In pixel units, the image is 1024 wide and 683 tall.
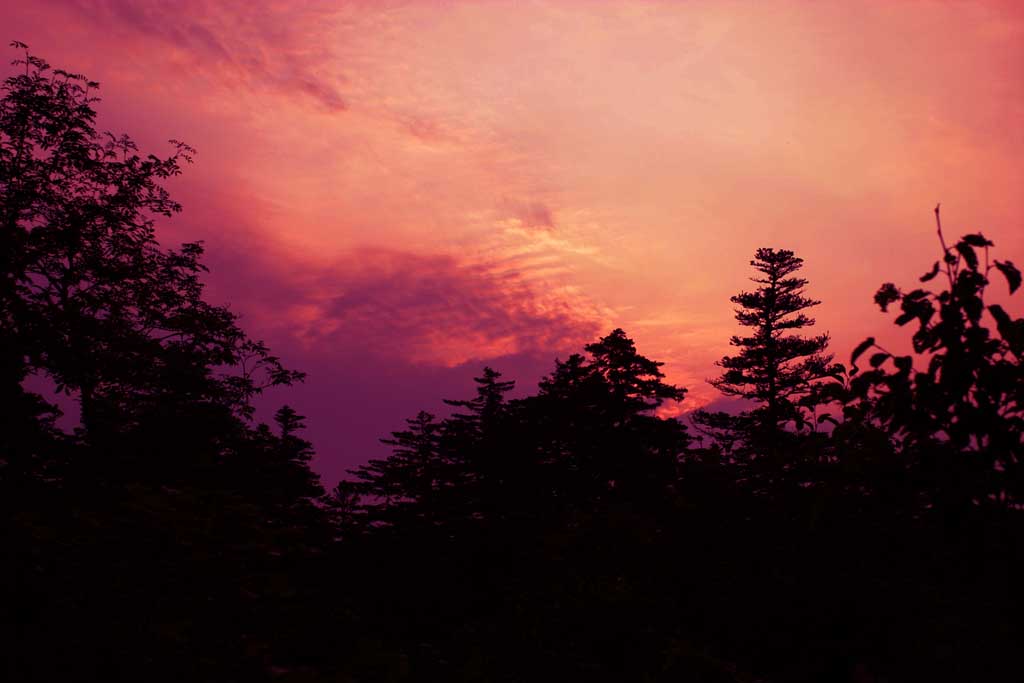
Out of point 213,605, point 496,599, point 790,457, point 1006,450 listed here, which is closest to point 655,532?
point 790,457

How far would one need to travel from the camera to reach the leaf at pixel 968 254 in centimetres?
352

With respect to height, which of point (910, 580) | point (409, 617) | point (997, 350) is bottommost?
point (409, 617)

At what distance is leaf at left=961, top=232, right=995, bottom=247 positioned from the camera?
3543 mm

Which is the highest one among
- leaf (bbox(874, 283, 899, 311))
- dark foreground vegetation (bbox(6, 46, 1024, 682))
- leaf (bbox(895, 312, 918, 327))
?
leaf (bbox(874, 283, 899, 311))

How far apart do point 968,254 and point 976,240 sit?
0.29 feet

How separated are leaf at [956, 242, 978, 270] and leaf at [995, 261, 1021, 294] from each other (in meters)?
0.11

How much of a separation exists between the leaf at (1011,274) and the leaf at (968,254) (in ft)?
0.38

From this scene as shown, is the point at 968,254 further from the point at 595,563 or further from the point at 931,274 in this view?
the point at 595,563

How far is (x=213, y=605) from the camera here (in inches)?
147

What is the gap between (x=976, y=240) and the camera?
3.56 meters

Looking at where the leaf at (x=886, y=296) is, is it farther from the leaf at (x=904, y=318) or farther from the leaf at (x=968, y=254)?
the leaf at (x=968, y=254)

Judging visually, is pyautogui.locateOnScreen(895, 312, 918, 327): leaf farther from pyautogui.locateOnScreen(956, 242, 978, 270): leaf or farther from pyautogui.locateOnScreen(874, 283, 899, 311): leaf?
pyautogui.locateOnScreen(956, 242, 978, 270): leaf

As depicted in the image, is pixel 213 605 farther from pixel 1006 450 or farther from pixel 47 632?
pixel 1006 450

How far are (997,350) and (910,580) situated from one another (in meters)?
2.23
